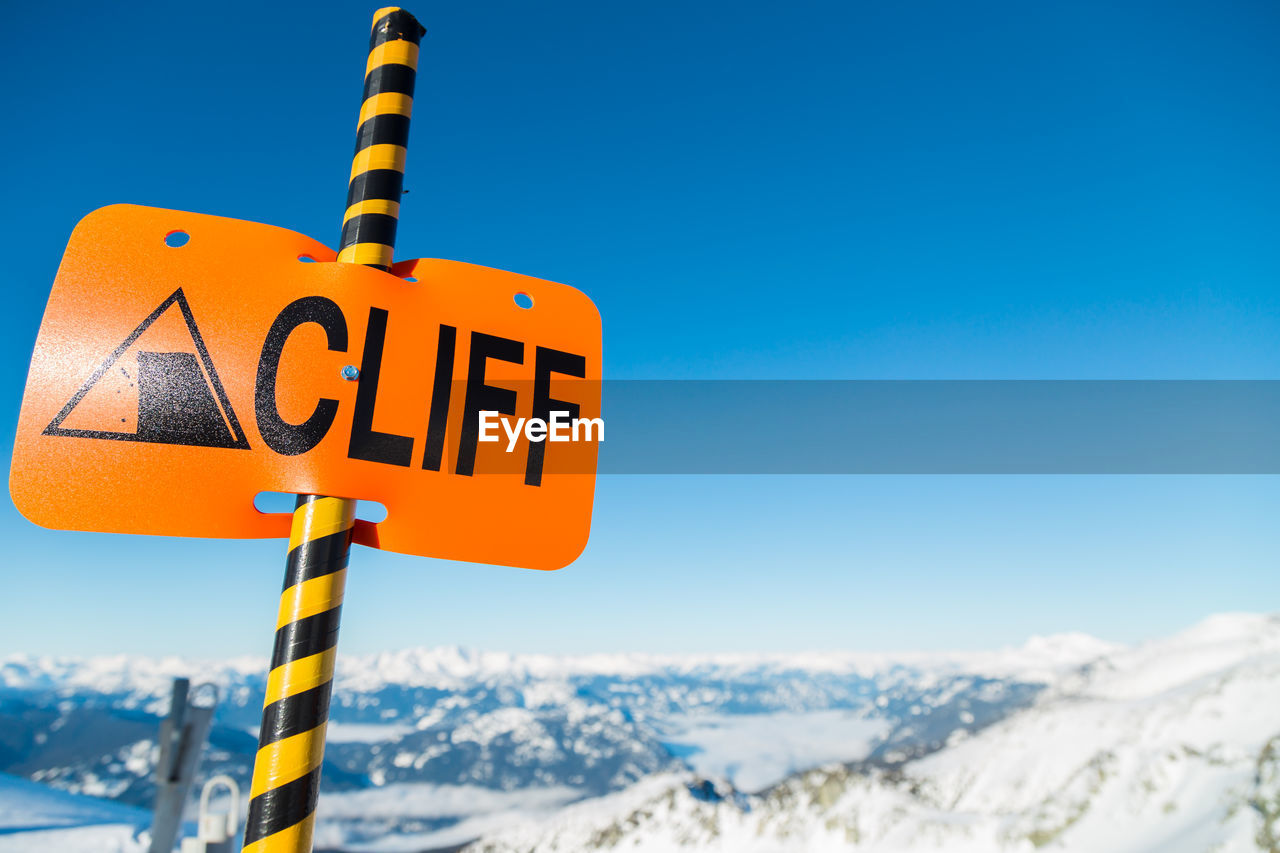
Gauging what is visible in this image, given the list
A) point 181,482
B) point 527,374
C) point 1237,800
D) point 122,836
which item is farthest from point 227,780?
point 1237,800

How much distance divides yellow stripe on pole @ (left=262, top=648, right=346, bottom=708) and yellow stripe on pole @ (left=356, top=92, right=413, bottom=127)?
1989mm

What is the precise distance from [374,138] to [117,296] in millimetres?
1037

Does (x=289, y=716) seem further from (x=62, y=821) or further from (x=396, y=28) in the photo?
(x=62, y=821)

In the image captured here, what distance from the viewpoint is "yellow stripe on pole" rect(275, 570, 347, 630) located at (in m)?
2.00

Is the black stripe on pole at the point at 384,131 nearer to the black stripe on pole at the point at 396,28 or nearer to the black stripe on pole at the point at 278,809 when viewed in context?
the black stripe on pole at the point at 396,28

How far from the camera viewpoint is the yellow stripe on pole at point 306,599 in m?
2.00

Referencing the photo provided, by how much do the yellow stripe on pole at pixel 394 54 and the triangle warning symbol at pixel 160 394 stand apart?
1179 mm

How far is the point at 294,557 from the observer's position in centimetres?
206

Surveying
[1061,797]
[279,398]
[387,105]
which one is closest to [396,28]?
[387,105]

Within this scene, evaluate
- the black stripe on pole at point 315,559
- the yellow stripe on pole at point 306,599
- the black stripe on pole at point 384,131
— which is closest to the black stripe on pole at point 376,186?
the black stripe on pole at point 384,131

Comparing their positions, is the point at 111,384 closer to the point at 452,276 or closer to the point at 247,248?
the point at 247,248

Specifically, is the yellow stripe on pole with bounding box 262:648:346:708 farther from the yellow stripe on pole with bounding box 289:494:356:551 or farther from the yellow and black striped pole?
the yellow stripe on pole with bounding box 289:494:356:551

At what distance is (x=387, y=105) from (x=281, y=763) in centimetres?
234

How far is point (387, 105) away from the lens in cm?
247
